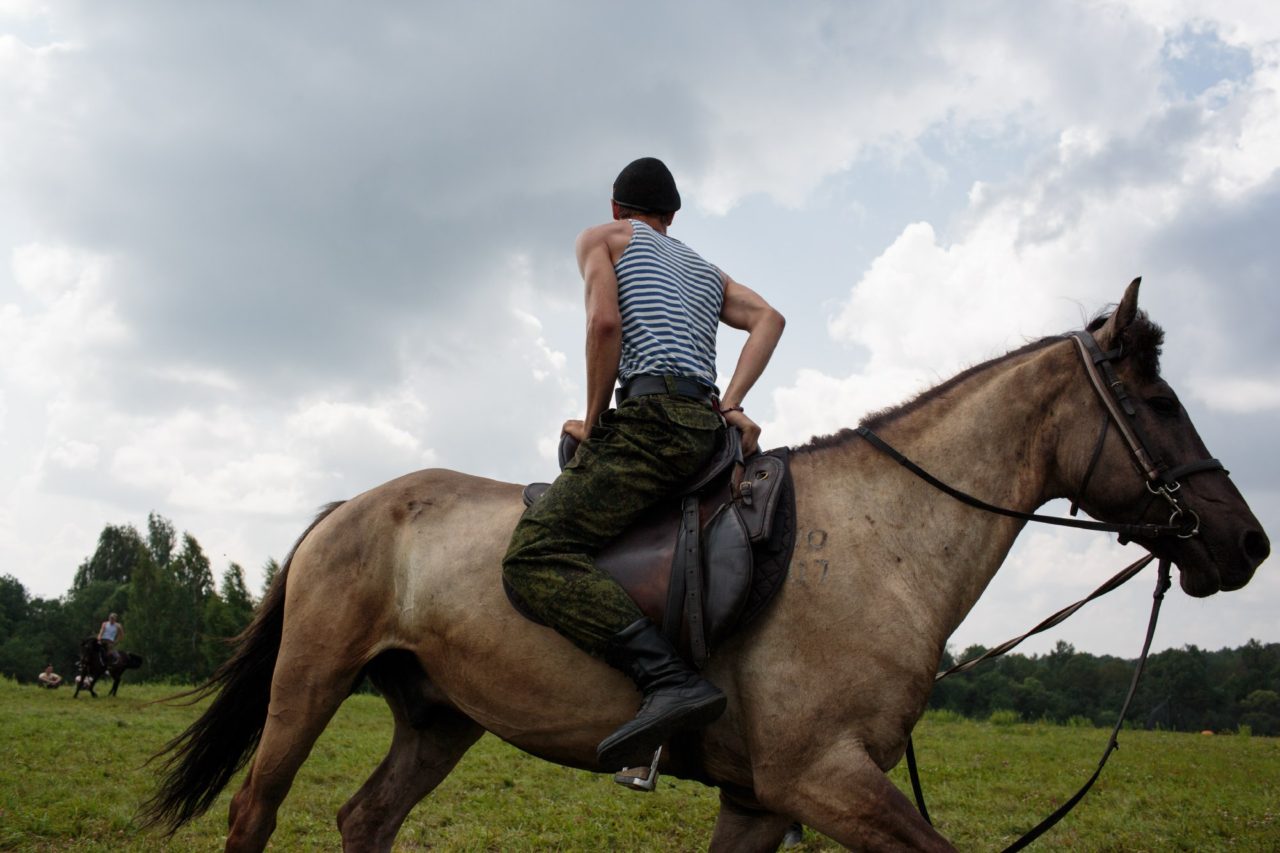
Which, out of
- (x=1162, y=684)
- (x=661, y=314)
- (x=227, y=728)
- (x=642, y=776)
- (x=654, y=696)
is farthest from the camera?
(x=1162, y=684)

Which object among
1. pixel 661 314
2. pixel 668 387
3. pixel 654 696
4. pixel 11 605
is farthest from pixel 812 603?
pixel 11 605

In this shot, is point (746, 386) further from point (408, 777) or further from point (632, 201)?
point (408, 777)

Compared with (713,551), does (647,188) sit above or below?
above

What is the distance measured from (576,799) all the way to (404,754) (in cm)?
492

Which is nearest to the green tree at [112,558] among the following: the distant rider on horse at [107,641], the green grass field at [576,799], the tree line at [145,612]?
the tree line at [145,612]

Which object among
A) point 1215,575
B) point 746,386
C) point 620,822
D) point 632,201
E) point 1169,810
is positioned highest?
point 632,201

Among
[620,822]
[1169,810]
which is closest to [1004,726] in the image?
[1169,810]

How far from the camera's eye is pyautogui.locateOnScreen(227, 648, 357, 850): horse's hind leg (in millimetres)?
4438

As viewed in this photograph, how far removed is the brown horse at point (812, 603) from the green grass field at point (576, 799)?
334cm

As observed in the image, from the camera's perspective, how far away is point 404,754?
5074 millimetres

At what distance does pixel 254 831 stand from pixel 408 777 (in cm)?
83

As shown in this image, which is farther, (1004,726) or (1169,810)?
(1004,726)

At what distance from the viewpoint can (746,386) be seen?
4.34m

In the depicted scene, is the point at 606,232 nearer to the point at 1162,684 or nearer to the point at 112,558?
the point at 1162,684
